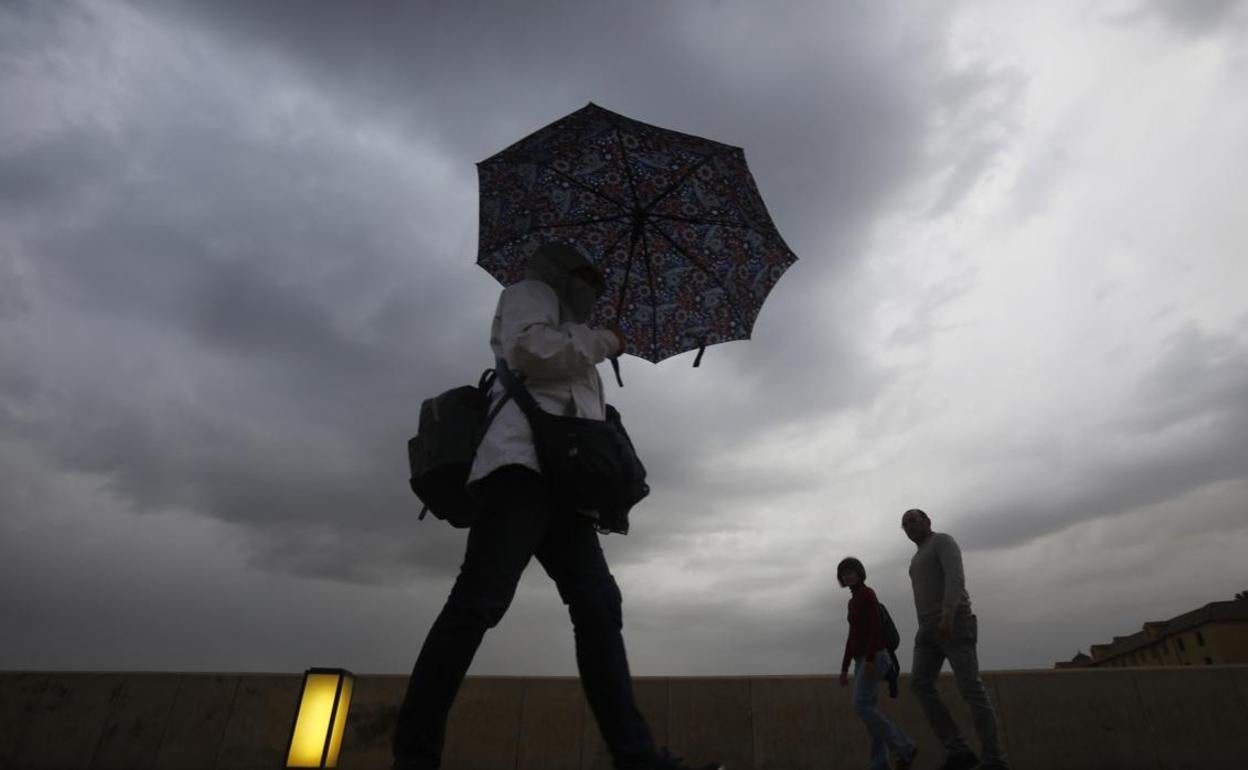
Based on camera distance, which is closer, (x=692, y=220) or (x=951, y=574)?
(x=692, y=220)

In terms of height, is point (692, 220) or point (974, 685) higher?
point (692, 220)

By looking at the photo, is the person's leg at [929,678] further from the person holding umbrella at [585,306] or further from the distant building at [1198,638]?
the distant building at [1198,638]

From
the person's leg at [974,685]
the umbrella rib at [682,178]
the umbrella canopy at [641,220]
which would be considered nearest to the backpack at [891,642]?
the person's leg at [974,685]

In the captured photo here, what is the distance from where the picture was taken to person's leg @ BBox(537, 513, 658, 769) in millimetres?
1928

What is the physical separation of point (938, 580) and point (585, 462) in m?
3.85

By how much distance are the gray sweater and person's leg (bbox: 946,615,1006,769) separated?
0.13 metres

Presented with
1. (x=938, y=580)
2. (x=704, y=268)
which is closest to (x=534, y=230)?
(x=704, y=268)

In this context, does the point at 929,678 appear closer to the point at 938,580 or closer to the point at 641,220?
the point at 938,580

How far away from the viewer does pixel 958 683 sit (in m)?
4.52

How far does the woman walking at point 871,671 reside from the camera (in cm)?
484

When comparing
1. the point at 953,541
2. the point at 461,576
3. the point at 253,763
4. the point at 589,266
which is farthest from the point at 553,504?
the point at 253,763

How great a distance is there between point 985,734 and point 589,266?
160 inches

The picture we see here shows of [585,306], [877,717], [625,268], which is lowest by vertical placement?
[877,717]

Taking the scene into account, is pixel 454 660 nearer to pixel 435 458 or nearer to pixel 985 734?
pixel 435 458
